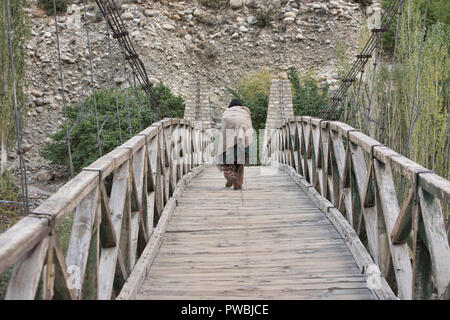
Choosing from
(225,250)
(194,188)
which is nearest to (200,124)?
(194,188)

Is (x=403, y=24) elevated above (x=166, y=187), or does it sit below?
above

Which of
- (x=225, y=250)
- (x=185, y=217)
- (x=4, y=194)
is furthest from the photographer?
(x=4, y=194)

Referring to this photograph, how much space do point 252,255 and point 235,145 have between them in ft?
8.23

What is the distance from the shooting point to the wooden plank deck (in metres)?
2.51

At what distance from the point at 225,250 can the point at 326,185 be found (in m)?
1.36

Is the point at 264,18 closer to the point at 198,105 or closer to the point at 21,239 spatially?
the point at 198,105

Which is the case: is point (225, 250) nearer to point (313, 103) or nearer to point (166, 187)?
point (166, 187)

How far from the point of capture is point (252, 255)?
3047 millimetres

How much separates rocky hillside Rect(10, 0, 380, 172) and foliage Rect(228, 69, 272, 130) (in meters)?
1.05

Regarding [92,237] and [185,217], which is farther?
[185,217]

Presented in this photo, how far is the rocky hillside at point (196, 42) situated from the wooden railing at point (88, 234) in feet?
48.3

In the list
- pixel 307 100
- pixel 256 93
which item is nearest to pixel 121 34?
pixel 307 100

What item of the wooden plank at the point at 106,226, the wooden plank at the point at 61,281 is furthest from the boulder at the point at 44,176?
the wooden plank at the point at 61,281

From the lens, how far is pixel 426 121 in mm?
10352
